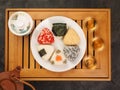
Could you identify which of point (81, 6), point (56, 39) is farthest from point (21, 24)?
point (81, 6)

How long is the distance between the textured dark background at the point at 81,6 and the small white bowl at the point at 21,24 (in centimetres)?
8

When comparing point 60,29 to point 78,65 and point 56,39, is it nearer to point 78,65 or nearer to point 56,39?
point 56,39

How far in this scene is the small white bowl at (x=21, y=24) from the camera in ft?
3.25

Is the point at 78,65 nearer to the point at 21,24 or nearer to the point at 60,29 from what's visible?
the point at 60,29

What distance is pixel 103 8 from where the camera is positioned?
1.06 m

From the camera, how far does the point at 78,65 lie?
1.02 metres

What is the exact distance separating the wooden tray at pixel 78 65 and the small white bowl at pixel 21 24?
0.04 metres

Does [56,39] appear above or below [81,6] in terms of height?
below

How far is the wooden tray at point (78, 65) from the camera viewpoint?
3.36ft

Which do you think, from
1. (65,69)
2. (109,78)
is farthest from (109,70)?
(65,69)

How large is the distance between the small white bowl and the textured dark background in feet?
0.25

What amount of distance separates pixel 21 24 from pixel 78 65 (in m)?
0.27

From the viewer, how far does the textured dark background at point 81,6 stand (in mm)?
1049

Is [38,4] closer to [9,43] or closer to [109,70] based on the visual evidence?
[9,43]
